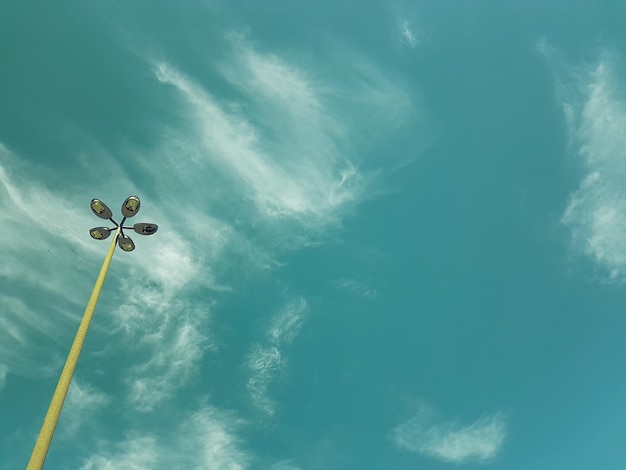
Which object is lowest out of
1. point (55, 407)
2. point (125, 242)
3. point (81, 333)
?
point (55, 407)

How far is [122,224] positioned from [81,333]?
4271mm

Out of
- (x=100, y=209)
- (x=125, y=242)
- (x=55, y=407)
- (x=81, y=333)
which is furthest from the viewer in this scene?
(x=125, y=242)

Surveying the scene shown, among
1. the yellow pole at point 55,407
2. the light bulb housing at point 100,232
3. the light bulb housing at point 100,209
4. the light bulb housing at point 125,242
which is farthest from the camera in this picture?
the light bulb housing at point 100,232

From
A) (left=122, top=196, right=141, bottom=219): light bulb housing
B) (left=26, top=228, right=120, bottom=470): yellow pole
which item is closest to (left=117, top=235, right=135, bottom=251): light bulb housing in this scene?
(left=122, top=196, right=141, bottom=219): light bulb housing

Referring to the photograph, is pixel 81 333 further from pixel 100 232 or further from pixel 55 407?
pixel 100 232

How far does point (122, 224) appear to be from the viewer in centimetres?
1371

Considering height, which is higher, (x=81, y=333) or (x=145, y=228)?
(x=145, y=228)

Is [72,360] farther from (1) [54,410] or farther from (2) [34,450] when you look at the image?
(2) [34,450]

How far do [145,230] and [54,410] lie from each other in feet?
20.0

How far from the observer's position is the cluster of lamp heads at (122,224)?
13.0m

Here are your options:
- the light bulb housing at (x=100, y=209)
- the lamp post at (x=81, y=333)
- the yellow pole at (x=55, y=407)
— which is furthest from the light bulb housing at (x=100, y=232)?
the yellow pole at (x=55, y=407)

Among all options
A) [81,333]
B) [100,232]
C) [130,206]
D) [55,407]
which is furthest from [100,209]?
[55,407]

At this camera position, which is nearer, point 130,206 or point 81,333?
point 81,333

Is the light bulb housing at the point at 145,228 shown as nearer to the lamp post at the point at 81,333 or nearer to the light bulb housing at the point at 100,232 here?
the lamp post at the point at 81,333
